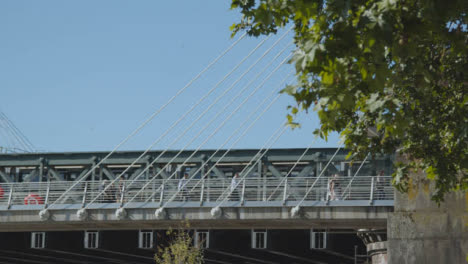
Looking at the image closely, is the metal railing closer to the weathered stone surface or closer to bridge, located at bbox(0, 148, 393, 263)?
bridge, located at bbox(0, 148, 393, 263)

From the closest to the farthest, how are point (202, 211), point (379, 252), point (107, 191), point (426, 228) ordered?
1. point (426, 228)
2. point (379, 252)
3. point (202, 211)
4. point (107, 191)

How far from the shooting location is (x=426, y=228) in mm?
19188

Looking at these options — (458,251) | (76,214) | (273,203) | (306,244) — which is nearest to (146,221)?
(76,214)

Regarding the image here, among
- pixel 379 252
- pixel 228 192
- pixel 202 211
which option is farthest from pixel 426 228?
pixel 228 192

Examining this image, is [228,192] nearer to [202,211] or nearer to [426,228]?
[202,211]

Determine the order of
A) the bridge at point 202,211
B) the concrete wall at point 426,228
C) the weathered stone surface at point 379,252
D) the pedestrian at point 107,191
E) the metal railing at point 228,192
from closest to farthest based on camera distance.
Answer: the concrete wall at point 426,228
the weathered stone surface at point 379,252
the bridge at point 202,211
the metal railing at point 228,192
the pedestrian at point 107,191

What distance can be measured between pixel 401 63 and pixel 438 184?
16.9 ft

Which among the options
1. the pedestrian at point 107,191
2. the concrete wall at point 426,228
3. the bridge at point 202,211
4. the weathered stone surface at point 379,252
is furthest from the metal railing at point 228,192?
the concrete wall at point 426,228

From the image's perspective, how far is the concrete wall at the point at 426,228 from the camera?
18703 mm

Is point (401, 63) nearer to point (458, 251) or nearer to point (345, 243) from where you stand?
point (458, 251)

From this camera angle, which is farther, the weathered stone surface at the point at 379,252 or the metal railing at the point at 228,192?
the metal railing at the point at 228,192

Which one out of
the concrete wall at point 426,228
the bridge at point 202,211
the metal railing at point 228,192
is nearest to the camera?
the concrete wall at point 426,228

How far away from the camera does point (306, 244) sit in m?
50.2

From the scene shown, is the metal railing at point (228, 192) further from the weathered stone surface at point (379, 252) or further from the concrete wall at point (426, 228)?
the concrete wall at point (426, 228)
